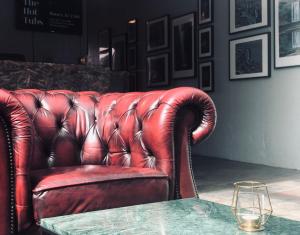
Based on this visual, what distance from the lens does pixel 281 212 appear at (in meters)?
2.89

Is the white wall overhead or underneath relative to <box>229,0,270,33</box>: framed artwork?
underneath

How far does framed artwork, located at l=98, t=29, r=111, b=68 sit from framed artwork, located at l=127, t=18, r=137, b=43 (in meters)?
0.68

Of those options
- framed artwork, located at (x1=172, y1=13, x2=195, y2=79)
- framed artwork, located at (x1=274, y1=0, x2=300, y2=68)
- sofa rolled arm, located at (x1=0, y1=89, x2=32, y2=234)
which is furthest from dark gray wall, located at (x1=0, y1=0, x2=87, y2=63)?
sofa rolled arm, located at (x1=0, y1=89, x2=32, y2=234)

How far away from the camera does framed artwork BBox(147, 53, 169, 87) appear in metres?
7.00

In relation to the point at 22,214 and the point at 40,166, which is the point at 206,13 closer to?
the point at 40,166

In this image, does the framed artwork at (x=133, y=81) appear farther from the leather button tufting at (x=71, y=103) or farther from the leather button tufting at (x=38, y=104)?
the leather button tufting at (x=38, y=104)

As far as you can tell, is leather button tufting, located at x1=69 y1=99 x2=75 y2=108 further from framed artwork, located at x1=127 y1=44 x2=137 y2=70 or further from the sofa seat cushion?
framed artwork, located at x1=127 y1=44 x2=137 y2=70

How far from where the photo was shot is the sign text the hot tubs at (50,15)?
254 inches

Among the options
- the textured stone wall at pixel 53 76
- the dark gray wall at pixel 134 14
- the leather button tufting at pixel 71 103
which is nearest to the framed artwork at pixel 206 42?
the dark gray wall at pixel 134 14

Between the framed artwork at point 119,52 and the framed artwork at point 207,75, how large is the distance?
76.1 inches

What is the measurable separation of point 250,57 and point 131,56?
273cm

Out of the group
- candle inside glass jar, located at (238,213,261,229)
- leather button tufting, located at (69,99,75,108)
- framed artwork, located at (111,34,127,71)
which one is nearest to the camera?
candle inside glass jar, located at (238,213,261,229)

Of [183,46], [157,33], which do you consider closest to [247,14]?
[183,46]

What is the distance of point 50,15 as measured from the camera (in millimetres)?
6703
